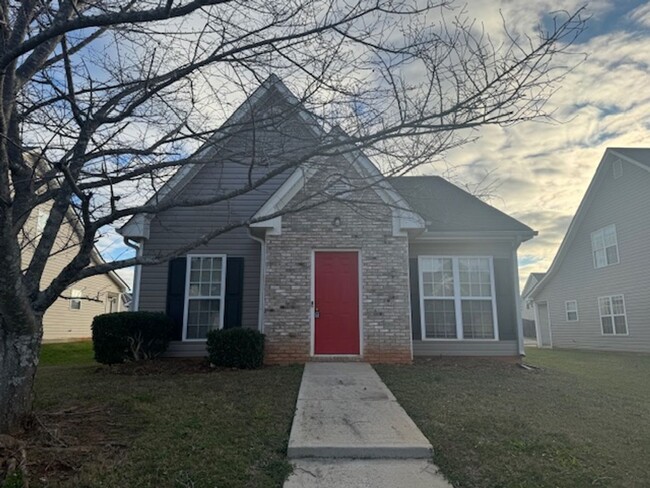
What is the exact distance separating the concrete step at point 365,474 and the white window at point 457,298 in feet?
20.8

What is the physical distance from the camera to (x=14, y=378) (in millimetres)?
4609

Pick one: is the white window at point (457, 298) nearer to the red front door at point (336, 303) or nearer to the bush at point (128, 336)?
the red front door at point (336, 303)

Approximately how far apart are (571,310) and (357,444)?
18.8m

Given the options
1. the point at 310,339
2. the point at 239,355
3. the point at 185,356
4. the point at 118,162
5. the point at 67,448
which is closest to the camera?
the point at 67,448

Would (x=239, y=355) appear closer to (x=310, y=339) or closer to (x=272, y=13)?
(x=310, y=339)

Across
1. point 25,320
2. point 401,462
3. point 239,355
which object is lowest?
point 401,462

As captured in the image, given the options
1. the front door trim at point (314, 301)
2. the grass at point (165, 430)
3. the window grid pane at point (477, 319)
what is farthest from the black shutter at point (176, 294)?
the window grid pane at point (477, 319)

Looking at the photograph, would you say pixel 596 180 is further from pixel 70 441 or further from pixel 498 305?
pixel 70 441

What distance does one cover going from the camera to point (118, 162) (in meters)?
5.61

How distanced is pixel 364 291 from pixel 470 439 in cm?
460

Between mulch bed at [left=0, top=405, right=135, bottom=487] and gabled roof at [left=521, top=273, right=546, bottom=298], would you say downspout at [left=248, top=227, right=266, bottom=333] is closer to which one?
mulch bed at [left=0, top=405, right=135, bottom=487]

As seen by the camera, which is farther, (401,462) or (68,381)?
(68,381)

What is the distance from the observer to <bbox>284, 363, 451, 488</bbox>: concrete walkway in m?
3.92

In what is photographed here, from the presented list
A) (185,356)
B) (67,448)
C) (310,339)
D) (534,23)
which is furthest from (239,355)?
(534,23)
